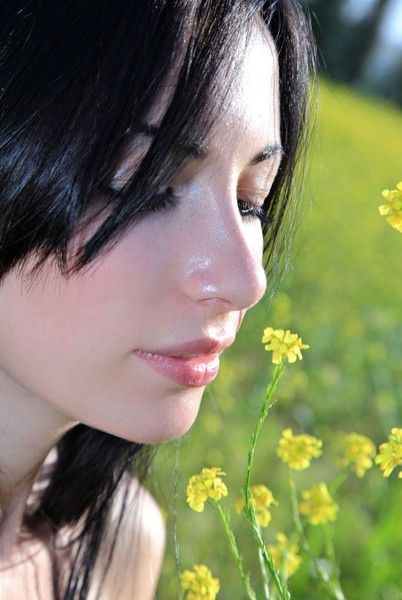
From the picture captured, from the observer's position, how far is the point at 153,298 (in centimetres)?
147

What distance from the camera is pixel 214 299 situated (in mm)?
1469

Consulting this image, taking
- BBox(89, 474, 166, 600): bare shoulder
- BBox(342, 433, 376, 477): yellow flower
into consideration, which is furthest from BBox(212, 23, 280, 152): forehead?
BBox(89, 474, 166, 600): bare shoulder

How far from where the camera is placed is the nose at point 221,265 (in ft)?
4.79

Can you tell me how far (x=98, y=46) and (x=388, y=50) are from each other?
29.4m

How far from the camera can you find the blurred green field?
270cm

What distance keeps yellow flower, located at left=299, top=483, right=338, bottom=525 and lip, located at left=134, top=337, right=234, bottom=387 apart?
1.28 feet

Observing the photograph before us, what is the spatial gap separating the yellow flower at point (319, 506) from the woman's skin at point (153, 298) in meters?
0.35

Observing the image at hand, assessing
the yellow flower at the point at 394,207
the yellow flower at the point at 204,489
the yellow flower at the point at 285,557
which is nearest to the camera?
the yellow flower at the point at 394,207

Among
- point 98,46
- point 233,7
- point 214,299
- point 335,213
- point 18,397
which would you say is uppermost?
point 233,7

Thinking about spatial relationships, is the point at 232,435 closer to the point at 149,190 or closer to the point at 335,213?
the point at 149,190

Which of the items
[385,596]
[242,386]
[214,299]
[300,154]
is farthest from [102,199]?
[242,386]

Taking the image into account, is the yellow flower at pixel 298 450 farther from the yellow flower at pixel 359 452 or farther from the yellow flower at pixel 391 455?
the yellow flower at pixel 391 455

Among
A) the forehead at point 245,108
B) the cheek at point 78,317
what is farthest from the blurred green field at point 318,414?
the cheek at point 78,317

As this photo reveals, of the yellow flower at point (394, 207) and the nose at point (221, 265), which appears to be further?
the nose at point (221, 265)
